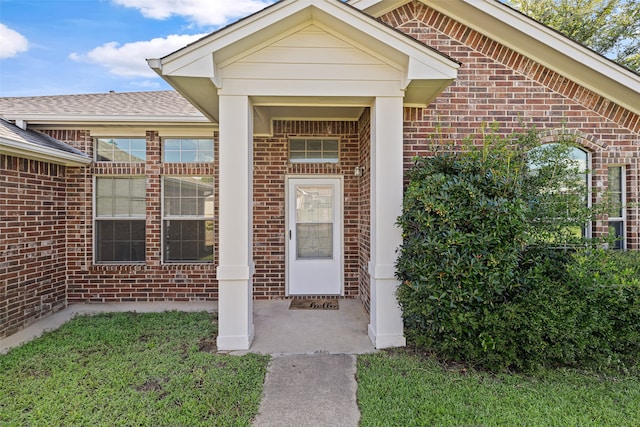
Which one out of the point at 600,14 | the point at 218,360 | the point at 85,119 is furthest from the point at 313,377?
the point at 600,14

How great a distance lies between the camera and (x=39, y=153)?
4621mm

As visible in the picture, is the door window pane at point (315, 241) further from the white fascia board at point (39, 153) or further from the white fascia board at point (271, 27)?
the white fascia board at point (39, 153)

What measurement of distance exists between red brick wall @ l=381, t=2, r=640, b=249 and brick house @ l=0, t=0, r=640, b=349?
2 cm

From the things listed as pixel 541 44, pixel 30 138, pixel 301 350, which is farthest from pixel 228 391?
pixel 541 44

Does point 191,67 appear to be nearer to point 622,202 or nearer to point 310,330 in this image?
point 310,330

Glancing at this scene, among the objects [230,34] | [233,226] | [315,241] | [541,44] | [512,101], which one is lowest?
[315,241]

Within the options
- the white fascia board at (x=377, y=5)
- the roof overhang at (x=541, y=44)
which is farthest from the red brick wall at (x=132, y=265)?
the roof overhang at (x=541, y=44)

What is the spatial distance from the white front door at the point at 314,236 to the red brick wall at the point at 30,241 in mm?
3882

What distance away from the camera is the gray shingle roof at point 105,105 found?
17.9ft

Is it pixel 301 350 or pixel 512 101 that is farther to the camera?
pixel 512 101

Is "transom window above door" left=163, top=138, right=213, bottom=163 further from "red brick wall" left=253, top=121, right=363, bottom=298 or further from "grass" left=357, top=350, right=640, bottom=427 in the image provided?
"grass" left=357, top=350, right=640, bottom=427

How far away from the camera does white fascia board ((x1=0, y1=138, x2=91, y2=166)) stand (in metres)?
4.20

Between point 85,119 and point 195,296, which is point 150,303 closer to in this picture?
point 195,296

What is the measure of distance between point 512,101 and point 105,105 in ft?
23.0
